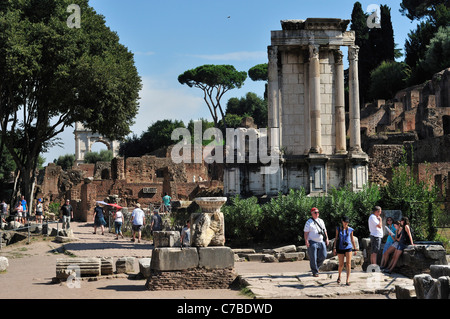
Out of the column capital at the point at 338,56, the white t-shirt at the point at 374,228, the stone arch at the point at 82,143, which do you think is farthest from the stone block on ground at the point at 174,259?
the stone arch at the point at 82,143

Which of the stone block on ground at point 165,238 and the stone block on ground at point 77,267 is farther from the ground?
the stone block on ground at point 165,238

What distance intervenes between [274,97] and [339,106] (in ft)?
8.01

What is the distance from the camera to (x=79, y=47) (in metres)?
29.3

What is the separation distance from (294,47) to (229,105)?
6811cm

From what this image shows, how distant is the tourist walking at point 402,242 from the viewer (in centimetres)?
1255

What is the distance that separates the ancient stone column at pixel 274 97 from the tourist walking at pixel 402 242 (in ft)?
29.3

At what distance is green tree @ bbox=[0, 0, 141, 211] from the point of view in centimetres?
2720

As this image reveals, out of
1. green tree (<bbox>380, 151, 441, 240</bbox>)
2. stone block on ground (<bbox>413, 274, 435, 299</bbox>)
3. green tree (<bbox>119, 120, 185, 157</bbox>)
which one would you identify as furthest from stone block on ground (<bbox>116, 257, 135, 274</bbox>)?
green tree (<bbox>119, 120, 185, 157</bbox>)

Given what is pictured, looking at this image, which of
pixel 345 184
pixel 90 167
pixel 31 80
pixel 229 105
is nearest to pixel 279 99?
pixel 345 184

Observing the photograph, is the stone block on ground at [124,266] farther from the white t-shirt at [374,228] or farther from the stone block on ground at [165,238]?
the white t-shirt at [374,228]

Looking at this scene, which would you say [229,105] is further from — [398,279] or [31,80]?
[398,279]

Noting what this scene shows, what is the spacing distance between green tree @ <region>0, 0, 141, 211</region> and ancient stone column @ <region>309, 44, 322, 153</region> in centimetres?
1181

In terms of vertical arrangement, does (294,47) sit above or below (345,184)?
above

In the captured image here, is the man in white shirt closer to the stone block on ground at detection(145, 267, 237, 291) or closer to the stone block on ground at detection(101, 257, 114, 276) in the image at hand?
the stone block on ground at detection(145, 267, 237, 291)
